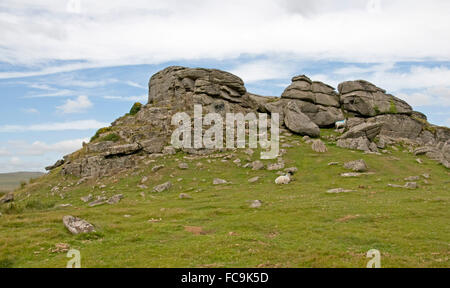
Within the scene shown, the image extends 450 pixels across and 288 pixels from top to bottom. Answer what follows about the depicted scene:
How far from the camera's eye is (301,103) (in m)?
84.8

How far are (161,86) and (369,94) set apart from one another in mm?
54741

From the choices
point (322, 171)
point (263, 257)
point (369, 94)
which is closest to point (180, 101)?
point (322, 171)

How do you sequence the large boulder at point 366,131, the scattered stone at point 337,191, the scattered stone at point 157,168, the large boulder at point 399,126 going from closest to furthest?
the scattered stone at point 337,191 → the scattered stone at point 157,168 → the large boulder at point 366,131 → the large boulder at point 399,126

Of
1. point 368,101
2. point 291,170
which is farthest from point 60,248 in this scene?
point 368,101

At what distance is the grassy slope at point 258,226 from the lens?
1816 cm

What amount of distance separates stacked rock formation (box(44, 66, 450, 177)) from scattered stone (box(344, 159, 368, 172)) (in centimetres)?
1298

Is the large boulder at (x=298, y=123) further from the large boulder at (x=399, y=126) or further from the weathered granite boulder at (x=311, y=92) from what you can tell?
the large boulder at (x=399, y=126)

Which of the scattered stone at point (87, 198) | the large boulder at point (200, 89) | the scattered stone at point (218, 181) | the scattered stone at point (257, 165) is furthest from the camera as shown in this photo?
the large boulder at point (200, 89)

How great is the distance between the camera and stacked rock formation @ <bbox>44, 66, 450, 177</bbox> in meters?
60.8

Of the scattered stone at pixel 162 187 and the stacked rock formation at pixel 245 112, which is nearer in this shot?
the scattered stone at pixel 162 187

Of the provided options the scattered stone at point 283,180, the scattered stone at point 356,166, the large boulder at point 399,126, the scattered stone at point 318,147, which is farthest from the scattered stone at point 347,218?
the large boulder at point 399,126

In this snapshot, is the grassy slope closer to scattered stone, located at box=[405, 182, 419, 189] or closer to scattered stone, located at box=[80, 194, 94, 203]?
scattered stone, located at box=[80, 194, 94, 203]

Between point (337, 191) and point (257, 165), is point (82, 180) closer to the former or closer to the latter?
point (257, 165)
